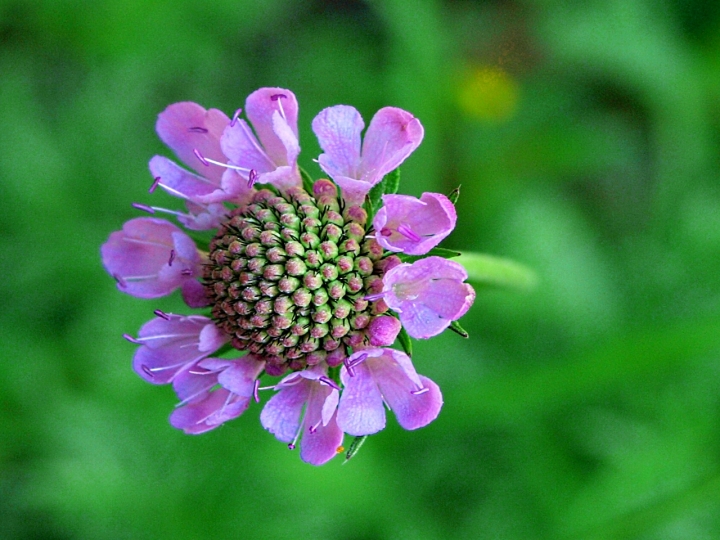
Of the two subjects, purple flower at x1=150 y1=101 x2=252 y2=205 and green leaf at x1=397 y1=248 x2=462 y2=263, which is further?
purple flower at x1=150 y1=101 x2=252 y2=205

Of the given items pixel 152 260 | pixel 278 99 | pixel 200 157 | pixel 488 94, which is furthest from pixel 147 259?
pixel 488 94

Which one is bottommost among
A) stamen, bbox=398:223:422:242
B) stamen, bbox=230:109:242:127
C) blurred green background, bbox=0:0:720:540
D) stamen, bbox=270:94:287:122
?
blurred green background, bbox=0:0:720:540

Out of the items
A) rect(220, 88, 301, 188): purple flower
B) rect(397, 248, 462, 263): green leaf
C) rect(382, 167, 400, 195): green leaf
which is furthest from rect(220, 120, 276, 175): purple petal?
rect(397, 248, 462, 263): green leaf

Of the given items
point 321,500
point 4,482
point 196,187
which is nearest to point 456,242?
point 321,500

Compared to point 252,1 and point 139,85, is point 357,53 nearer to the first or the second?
point 252,1

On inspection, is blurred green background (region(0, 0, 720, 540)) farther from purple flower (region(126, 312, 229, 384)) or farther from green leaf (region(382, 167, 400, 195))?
green leaf (region(382, 167, 400, 195))

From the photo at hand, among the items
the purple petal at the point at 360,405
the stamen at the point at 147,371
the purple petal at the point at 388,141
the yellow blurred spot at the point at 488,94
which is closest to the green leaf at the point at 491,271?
the purple petal at the point at 388,141

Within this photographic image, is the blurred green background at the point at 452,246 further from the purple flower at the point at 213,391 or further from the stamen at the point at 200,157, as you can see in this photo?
the stamen at the point at 200,157
